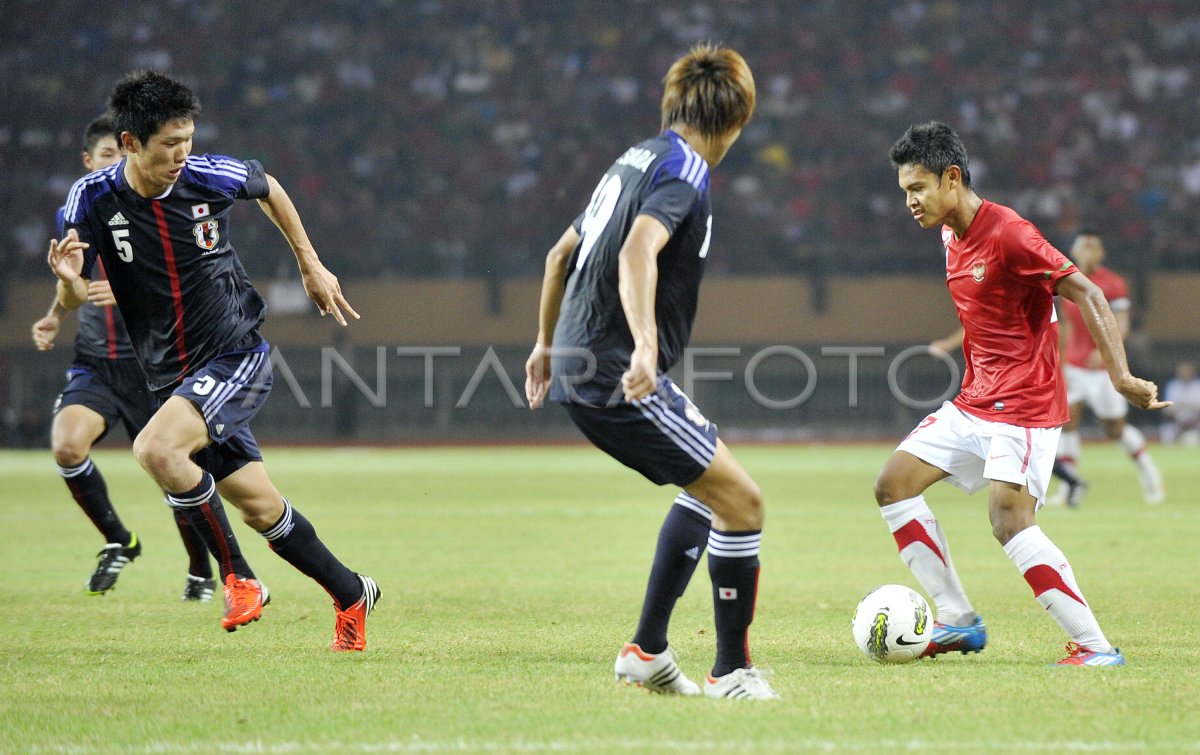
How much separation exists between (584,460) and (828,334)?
6551mm

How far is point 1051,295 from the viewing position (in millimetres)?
5477

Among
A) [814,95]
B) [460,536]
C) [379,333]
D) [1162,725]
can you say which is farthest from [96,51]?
[1162,725]

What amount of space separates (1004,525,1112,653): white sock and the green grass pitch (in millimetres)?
179

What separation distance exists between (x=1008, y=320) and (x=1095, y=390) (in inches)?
328

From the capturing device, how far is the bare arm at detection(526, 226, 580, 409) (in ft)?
15.1

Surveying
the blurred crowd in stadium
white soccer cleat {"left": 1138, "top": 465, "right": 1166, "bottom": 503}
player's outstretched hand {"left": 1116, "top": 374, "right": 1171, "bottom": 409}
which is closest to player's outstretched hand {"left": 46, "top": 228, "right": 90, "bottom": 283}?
player's outstretched hand {"left": 1116, "top": 374, "right": 1171, "bottom": 409}

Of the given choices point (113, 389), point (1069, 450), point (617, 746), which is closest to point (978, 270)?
point (617, 746)

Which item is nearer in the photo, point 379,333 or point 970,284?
point 970,284

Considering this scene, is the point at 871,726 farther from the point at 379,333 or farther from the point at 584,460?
the point at 379,333

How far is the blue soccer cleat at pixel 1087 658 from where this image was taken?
5043mm

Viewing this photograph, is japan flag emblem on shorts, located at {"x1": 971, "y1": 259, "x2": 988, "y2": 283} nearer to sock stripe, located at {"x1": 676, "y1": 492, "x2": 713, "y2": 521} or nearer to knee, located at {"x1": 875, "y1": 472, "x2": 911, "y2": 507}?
knee, located at {"x1": 875, "y1": 472, "x2": 911, "y2": 507}

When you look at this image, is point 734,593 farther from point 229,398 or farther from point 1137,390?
point 229,398

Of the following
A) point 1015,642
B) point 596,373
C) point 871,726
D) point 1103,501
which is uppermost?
point 596,373

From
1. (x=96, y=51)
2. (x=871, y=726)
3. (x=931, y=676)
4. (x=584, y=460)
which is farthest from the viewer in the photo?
(x=96, y=51)
